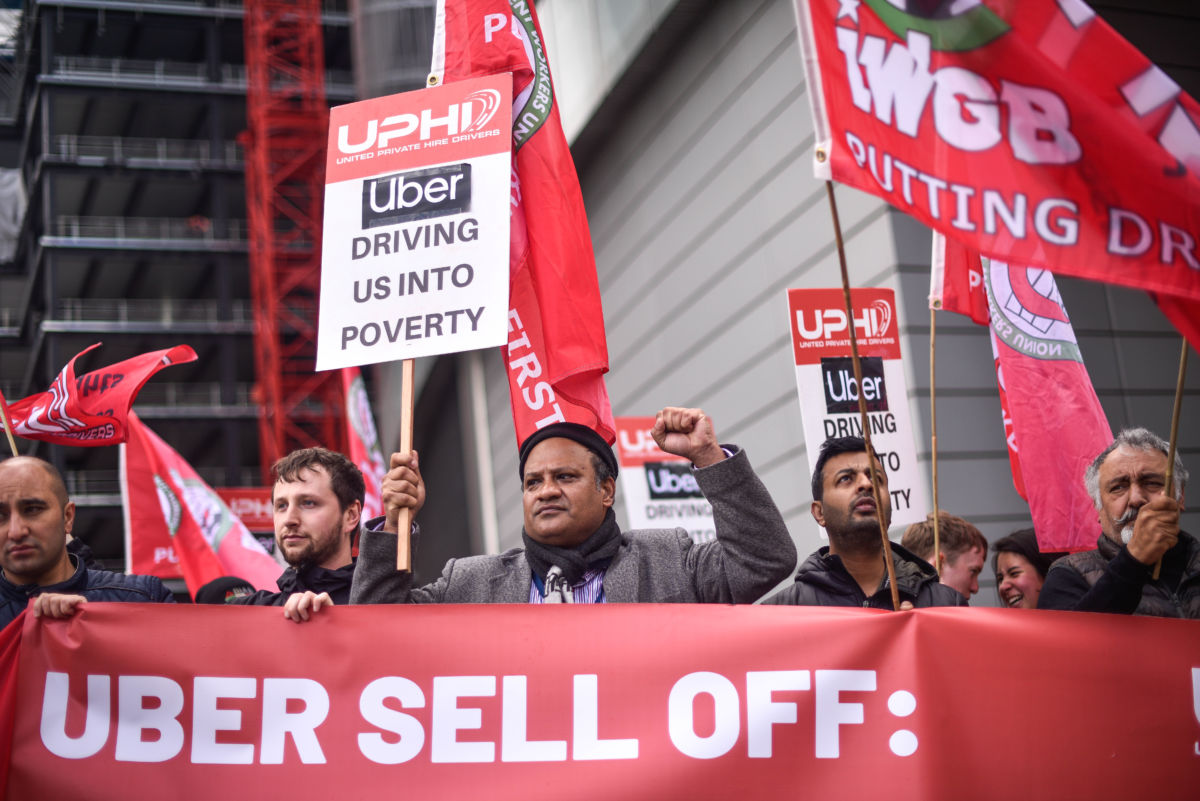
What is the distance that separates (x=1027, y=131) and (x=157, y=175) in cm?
4851

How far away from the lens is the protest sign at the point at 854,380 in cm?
592

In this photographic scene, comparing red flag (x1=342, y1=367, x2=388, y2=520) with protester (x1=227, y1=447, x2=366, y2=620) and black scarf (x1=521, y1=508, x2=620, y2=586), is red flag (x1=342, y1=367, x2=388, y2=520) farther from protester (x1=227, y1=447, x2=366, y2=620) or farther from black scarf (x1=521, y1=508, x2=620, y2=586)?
black scarf (x1=521, y1=508, x2=620, y2=586)

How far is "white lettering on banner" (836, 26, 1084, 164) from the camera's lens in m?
3.21

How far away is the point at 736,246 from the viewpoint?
12.2 metres

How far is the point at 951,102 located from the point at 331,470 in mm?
2366

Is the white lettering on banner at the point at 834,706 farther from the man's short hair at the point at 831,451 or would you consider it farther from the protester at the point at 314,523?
the protester at the point at 314,523

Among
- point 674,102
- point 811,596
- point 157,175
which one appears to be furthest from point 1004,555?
point 157,175

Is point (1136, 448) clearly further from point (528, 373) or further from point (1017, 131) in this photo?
point (528, 373)

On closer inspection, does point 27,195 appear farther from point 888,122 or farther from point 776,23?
point 888,122

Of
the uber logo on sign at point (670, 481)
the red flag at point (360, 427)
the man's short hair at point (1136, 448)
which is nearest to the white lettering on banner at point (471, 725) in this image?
the man's short hair at point (1136, 448)

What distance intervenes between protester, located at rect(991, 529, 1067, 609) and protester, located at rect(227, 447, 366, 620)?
2672mm

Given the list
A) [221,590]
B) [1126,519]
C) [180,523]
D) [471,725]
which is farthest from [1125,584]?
[180,523]

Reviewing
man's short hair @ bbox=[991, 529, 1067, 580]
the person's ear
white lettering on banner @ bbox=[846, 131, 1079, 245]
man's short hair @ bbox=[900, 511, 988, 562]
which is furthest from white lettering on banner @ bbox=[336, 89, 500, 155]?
man's short hair @ bbox=[991, 529, 1067, 580]

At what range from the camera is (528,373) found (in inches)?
204
